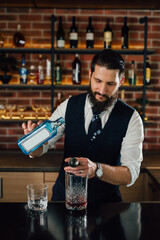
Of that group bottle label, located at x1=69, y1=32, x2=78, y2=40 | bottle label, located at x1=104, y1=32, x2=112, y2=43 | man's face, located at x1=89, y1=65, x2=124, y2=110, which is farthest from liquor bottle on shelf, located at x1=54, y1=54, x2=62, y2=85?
man's face, located at x1=89, y1=65, x2=124, y2=110

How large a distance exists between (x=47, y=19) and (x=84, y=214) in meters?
2.04

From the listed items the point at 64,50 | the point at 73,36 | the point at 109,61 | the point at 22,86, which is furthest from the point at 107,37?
the point at 109,61

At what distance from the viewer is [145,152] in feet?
8.74

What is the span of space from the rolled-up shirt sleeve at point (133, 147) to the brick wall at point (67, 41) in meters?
1.25

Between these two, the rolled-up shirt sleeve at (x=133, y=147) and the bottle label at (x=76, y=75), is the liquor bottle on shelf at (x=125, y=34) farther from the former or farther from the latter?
the rolled-up shirt sleeve at (x=133, y=147)

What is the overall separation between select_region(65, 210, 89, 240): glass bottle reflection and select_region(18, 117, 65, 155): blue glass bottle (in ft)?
0.94

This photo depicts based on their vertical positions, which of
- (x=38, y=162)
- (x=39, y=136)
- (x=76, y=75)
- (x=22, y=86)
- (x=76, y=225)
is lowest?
(x=38, y=162)

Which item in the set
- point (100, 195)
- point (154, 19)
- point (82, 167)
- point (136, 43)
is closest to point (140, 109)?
point (136, 43)

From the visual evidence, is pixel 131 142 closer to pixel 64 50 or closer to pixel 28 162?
pixel 28 162

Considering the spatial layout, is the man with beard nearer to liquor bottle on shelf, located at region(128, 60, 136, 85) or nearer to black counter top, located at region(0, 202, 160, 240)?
black counter top, located at region(0, 202, 160, 240)

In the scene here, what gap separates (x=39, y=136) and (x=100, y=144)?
0.50 m

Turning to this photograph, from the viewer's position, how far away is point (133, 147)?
1400mm

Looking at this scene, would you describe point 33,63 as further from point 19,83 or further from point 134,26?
point 134,26

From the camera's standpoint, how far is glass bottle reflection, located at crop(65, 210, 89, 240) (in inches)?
34.6
